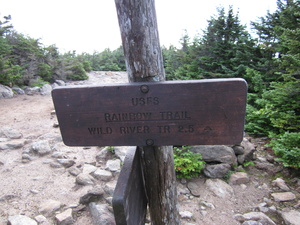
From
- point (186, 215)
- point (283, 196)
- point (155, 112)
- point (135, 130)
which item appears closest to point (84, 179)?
point (186, 215)

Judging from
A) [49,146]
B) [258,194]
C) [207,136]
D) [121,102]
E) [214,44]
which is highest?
[214,44]

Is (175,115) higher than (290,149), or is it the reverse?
(175,115)

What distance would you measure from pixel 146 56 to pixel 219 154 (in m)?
3.13

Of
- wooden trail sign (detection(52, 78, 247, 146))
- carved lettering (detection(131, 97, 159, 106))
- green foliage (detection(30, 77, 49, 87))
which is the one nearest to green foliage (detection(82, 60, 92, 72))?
green foliage (detection(30, 77, 49, 87))

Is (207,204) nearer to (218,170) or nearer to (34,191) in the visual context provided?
(218,170)

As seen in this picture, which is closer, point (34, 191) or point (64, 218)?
point (64, 218)

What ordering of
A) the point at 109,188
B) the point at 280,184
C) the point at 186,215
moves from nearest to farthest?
the point at 186,215, the point at 109,188, the point at 280,184

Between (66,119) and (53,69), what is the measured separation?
15.1 meters

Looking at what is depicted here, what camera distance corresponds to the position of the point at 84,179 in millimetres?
3734

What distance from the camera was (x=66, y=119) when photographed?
4.43 ft

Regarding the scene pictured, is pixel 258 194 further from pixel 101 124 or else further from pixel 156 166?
pixel 101 124

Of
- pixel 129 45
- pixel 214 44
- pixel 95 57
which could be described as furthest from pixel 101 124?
pixel 95 57

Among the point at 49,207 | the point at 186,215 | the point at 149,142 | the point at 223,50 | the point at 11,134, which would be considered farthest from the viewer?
the point at 223,50

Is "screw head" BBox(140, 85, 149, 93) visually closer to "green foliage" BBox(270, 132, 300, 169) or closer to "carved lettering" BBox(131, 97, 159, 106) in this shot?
"carved lettering" BBox(131, 97, 159, 106)
